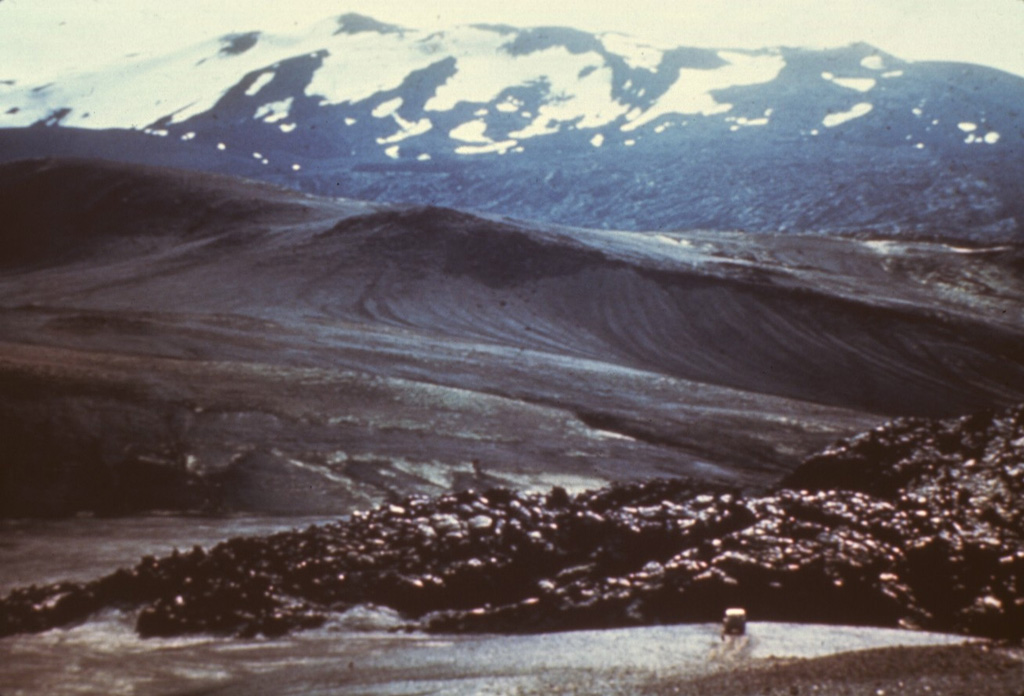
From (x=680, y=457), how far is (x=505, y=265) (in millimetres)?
8796

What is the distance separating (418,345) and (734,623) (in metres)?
8.75

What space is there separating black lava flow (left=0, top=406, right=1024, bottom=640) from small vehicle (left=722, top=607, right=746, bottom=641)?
1.12 ft

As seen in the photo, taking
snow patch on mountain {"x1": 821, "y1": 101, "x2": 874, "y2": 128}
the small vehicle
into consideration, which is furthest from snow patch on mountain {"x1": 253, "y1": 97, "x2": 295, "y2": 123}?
the small vehicle

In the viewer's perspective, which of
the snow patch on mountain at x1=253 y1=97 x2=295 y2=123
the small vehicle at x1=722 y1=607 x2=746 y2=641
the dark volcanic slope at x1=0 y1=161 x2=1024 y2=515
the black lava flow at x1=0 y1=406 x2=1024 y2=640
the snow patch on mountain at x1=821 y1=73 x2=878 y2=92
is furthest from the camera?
the snow patch on mountain at x1=253 y1=97 x2=295 y2=123

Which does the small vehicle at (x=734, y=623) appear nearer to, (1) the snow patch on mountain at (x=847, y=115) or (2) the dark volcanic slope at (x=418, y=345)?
(2) the dark volcanic slope at (x=418, y=345)

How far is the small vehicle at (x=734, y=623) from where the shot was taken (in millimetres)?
4055

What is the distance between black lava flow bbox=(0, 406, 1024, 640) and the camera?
447 centimetres

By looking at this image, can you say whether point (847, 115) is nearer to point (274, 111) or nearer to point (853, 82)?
point (853, 82)

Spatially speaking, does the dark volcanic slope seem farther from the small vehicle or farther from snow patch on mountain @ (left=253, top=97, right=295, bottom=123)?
snow patch on mountain @ (left=253, top=97, right=295, bottom=123)

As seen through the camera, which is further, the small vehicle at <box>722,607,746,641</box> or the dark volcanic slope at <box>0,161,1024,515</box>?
the dark volcanic slope at <box>0,161,1024,515</box>

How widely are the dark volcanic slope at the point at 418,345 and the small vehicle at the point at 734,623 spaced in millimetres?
3504

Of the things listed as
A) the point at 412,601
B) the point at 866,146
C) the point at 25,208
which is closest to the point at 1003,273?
the point at 866,146

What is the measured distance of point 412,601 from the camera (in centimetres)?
480

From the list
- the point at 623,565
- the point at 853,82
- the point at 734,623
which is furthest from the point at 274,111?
the point at 734,623
